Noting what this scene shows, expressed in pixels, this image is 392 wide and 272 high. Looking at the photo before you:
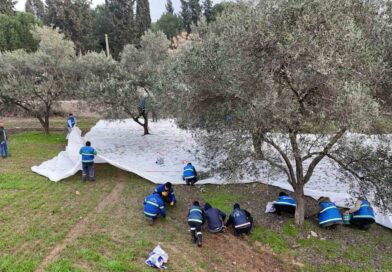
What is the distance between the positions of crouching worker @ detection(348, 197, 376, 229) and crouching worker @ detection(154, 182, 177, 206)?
245 inches

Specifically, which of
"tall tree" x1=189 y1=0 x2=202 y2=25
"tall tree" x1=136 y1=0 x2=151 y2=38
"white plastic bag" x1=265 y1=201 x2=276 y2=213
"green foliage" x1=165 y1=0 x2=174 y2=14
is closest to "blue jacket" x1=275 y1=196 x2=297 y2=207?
"white plastic bag" x1=265 y1=201 x2=276 y2=213

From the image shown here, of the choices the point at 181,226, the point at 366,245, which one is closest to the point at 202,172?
the point at 181,226

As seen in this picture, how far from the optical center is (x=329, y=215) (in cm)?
1099

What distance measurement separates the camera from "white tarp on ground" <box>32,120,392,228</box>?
1418 cm

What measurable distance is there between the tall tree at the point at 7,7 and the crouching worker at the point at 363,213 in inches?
1965

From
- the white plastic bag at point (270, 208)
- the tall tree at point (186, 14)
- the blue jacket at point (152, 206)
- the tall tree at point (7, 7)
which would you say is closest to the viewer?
the blue jacket at point (152, 206)

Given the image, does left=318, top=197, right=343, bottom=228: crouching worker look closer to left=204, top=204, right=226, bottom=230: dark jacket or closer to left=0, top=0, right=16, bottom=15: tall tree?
left=204, top=204, right=226, bottom=230: dark jacket

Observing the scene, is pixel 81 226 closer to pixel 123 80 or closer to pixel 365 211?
pixel 365 211

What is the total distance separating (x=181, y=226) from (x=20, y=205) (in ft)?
19.7

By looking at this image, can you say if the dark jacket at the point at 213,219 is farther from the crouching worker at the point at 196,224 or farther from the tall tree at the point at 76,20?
the tall tree at the point at 76,20

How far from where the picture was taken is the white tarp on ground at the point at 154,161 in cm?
1418

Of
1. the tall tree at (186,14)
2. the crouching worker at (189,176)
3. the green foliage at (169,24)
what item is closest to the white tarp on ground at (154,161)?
the crouching worker at (189,176)

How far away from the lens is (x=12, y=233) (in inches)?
403

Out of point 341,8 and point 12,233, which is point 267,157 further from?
point 12,233
